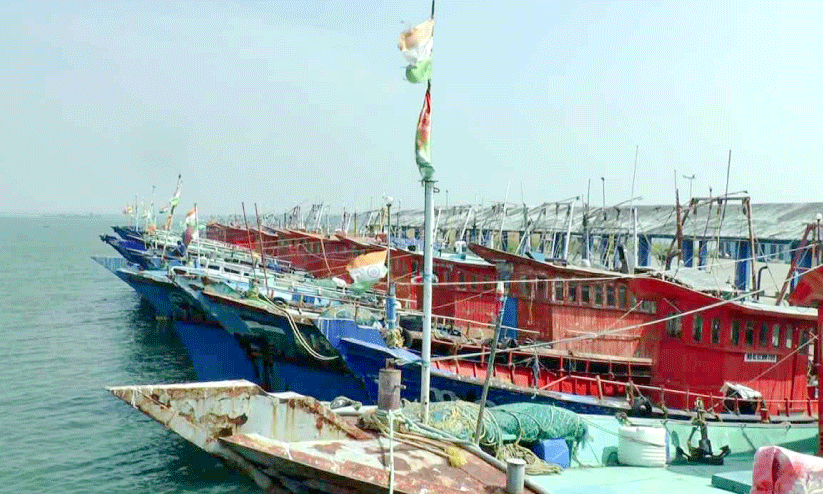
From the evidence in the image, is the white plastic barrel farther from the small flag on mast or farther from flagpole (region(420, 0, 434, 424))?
the small flag on mast

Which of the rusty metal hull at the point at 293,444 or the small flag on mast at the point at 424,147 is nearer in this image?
the rusty metal hull at the point at 293,444

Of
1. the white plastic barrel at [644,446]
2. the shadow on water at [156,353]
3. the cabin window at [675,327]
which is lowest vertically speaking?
the shadow on water at [156,353]

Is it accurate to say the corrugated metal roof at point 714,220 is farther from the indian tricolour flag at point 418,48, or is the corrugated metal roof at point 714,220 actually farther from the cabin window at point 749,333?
the indian tricolour flag at point 418,48

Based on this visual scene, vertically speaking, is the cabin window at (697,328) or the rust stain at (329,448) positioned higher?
the cabin window at (697,328)

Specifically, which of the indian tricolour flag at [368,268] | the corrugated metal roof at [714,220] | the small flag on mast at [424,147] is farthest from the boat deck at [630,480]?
the corrugated metal roof at [714,220]

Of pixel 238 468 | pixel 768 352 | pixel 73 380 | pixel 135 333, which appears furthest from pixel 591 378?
pixel 135 333

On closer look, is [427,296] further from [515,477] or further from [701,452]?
[701,452]

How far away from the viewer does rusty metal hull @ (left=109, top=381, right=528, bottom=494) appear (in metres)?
8.30

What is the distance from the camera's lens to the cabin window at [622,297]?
19.3 m

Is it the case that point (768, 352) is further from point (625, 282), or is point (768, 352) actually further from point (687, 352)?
point (625, 282)

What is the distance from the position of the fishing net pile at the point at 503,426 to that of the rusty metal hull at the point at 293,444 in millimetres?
489

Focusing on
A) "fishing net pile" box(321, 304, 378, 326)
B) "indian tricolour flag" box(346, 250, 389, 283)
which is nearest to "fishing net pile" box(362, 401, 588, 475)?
"indian tricolour flag" box(346, 250, 389, 283)

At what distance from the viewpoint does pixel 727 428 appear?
46.5ft

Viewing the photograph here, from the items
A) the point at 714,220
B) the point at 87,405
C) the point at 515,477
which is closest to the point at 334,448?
the point at 515,477
